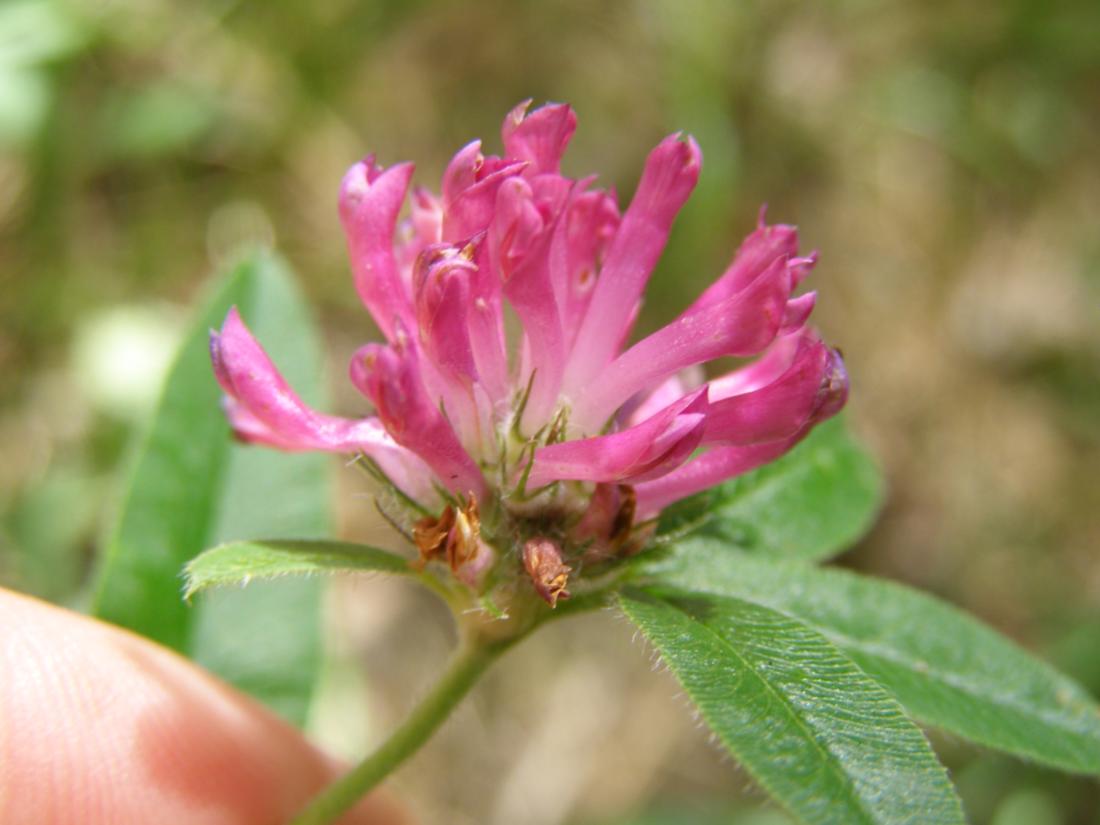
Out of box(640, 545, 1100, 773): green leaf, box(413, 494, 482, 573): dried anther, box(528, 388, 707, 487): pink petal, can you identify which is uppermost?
box(528, 388, 707, 487): pink petal

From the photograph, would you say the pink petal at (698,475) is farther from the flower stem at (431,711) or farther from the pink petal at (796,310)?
the flower stem at (431,711)

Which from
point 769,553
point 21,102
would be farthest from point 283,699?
point 21,102

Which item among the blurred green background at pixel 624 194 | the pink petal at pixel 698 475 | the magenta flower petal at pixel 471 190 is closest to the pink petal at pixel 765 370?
the pink petal at pixel 698 475

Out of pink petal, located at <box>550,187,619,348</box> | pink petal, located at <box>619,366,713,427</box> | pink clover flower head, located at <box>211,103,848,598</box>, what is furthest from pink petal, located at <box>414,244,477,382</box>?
pink petal, located at <box>619,366,713,427</box>

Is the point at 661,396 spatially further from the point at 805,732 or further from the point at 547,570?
the point at 805,732

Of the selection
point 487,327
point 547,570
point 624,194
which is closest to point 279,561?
point 547,570

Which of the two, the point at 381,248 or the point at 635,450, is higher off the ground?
the point at 381,248

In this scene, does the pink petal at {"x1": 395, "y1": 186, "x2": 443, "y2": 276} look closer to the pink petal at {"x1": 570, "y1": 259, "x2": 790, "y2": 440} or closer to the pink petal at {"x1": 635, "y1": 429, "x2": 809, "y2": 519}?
the pink petal at {"x1": 570, "y1": 259, "x2": 790, "y2": 440}
